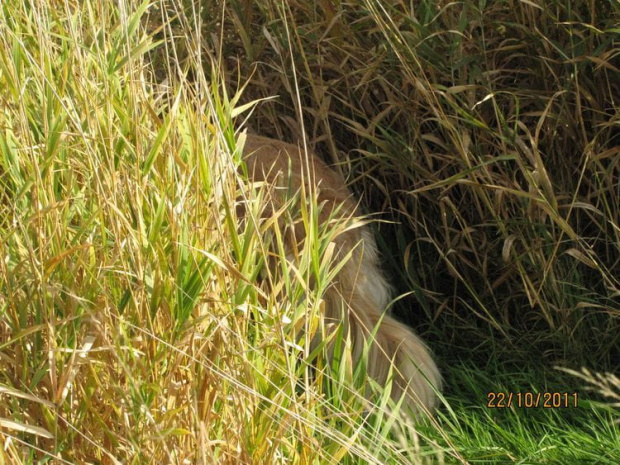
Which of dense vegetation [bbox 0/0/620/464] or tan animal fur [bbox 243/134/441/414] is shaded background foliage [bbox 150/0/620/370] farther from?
tan animal fur [bbox 243/134/441/414]

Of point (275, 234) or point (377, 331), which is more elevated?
point (275, 234)

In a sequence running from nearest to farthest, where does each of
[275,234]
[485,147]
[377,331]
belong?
[275,234], [377,331], [485,147]

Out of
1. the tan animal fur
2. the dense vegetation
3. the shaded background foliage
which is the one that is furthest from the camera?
the shaded background foliage

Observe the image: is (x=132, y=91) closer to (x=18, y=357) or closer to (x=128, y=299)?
(x=128, y=299)

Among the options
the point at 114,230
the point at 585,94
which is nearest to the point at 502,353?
the point at 585,94

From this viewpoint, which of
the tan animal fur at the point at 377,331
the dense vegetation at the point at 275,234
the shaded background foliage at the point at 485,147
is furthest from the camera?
the shaded background foliage at the point at 485,147
